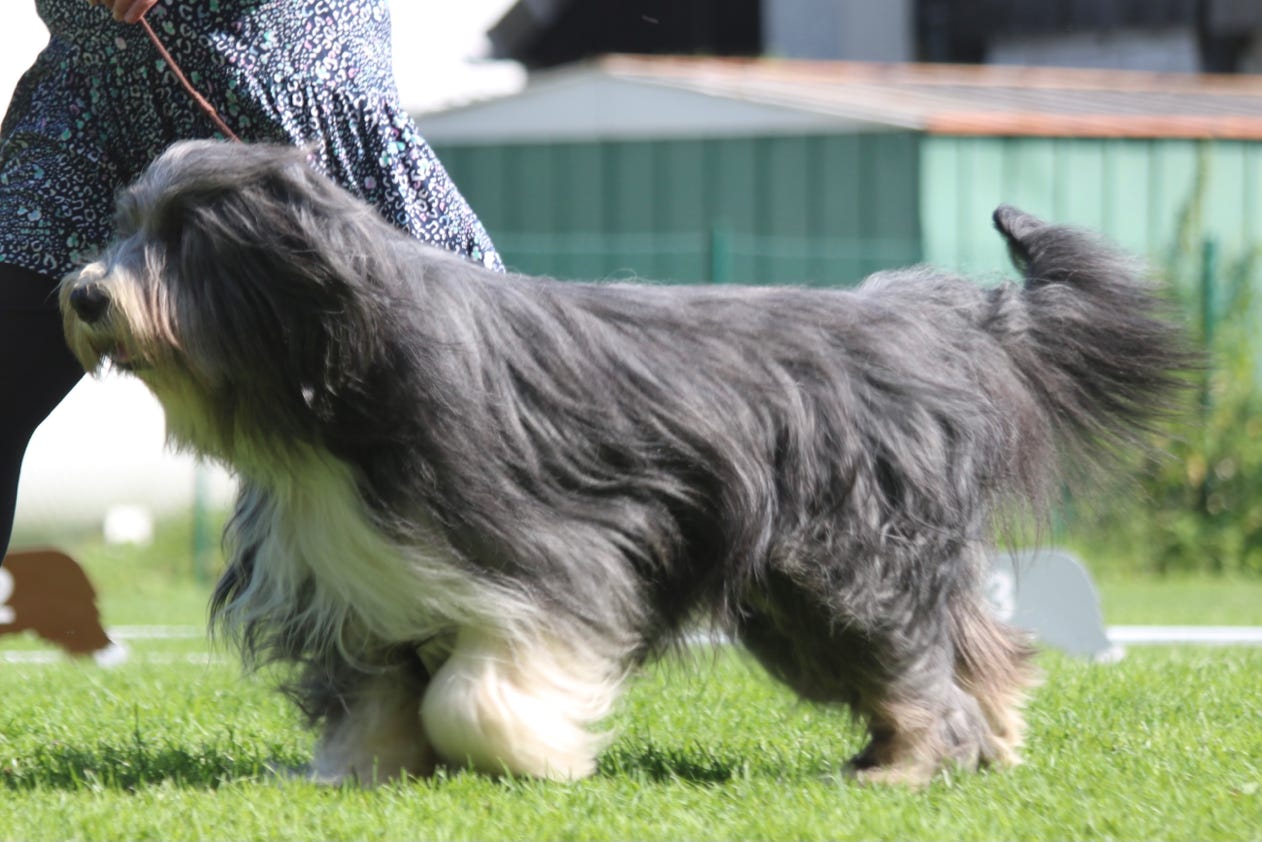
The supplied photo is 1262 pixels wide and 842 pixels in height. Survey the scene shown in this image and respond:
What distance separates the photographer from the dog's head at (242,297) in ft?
10.5

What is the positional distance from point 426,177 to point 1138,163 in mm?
9170

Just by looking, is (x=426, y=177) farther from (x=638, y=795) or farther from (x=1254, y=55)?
(x=1254, y=55)

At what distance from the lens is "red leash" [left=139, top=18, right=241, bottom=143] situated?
3645mm

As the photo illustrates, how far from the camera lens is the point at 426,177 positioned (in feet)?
12.8

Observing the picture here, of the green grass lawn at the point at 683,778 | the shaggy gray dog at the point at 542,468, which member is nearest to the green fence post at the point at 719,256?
the green grass lawn at the point at 683,778

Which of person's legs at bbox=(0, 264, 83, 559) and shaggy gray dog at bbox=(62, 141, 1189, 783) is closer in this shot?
shaggy gray dog at bbox=(62, 141, 1189, 783)

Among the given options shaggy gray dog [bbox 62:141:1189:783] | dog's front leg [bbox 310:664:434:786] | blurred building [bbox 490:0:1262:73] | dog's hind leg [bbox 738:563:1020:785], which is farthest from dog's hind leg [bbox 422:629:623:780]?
blurred building [bbox 490:0:1262:73]

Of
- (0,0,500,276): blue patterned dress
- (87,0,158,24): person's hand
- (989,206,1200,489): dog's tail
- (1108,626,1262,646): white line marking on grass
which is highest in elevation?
(87,0,158,24): person's hand

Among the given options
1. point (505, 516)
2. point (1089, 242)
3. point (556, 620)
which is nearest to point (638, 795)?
point (556, 620)

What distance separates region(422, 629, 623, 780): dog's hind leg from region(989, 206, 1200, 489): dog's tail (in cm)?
121

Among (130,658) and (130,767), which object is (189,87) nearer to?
(130,767)

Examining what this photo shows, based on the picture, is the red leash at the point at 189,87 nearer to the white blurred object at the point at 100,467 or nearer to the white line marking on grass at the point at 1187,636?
the white line marking on grass at the point at 1187,636

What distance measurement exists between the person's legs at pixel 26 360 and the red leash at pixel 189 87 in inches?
18.6

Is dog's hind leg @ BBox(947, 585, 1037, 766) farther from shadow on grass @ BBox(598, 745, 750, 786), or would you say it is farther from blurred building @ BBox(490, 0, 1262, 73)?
blurred building @ BBox(490, 0, 1262, 73)
